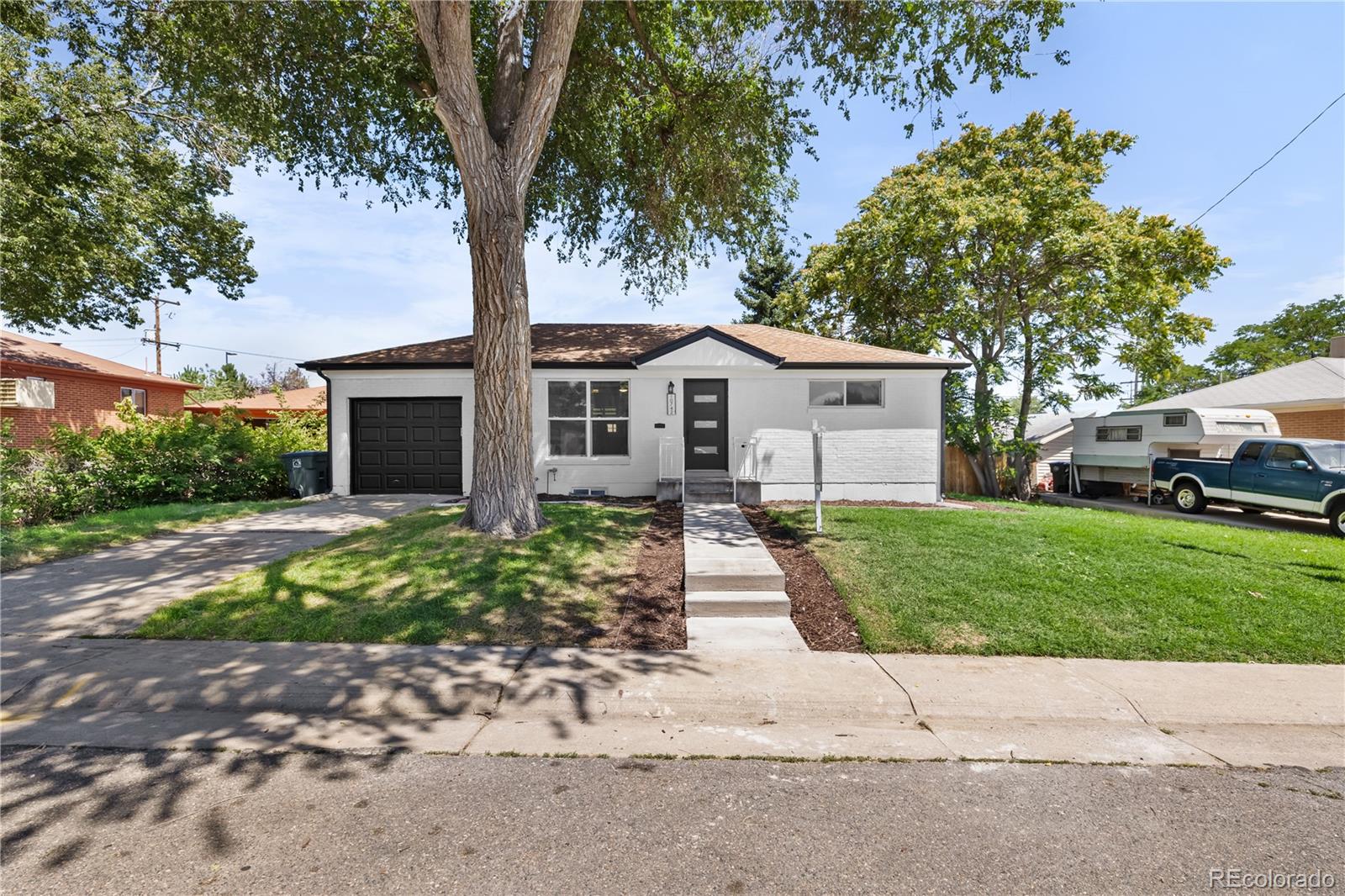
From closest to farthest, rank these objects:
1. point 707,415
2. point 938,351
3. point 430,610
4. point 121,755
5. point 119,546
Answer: point 121,755 → point 430,610 → point 119,546 → point 707,415 → point 938,351

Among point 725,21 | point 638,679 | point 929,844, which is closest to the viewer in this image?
point 929,844

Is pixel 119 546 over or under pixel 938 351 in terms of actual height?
under

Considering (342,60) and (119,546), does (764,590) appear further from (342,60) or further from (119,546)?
(342,60)

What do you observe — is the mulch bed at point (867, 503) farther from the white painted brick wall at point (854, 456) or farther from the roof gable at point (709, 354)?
the roof gable at point (709, 354)

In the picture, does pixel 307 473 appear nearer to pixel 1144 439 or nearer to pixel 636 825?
pixel 636 825

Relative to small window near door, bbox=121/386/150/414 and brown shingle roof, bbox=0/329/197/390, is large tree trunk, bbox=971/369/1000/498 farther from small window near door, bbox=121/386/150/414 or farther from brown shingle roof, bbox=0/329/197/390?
small window near door, bbox=121/386/150/414

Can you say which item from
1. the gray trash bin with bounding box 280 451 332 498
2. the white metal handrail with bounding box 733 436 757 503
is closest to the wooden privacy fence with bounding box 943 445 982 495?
the white metal handrail with bounding box 733 436 757 503

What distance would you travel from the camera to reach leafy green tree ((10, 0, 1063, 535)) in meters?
7.60

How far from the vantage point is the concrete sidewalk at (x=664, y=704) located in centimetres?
340

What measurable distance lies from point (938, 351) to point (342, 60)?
16.5 metres

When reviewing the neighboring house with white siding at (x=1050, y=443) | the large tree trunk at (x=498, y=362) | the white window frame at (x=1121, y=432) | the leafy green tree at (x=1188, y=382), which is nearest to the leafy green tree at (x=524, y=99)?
the large tree trunk at (x=498, y=362)

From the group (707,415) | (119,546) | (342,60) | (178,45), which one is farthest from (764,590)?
(178,45)

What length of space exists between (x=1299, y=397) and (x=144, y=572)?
26116mm

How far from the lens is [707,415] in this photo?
11930 mm
